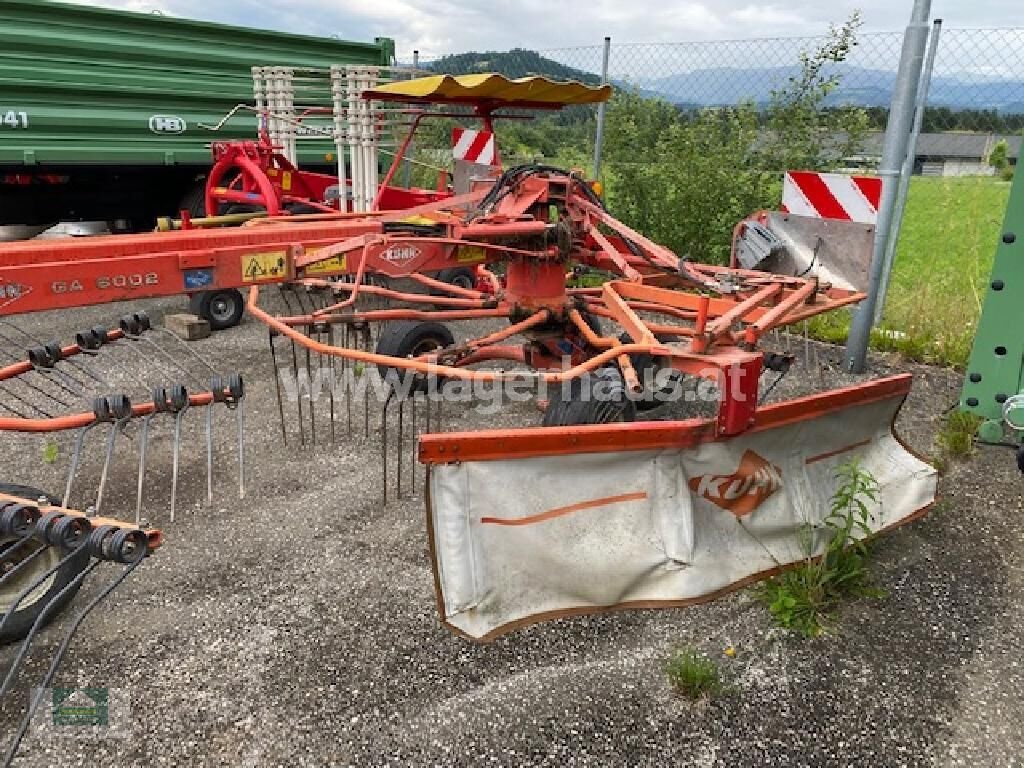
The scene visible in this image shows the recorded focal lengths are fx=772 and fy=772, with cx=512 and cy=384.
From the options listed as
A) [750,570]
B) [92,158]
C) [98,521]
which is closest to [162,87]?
[92,158]

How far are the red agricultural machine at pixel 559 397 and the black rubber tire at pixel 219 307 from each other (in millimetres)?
1643

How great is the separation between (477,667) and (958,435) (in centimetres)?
279

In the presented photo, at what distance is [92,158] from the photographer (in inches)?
247

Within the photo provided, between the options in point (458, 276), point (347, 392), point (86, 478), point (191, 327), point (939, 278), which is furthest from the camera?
point (939, 278)

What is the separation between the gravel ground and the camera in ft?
6.66

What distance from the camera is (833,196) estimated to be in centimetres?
401

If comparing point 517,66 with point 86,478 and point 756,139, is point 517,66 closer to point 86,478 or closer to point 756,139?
point 756,139

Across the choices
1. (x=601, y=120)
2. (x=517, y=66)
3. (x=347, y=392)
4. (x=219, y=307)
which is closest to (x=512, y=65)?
(x=517, y=66)

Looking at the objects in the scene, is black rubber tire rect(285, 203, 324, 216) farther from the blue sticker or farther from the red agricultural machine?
the blue sticker


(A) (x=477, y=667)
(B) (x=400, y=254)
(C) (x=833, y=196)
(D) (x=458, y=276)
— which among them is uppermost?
(C) (x=833, y=196)

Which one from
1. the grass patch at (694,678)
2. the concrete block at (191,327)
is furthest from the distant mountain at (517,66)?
the grass patch at (694,678)

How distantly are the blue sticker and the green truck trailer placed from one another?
13.6 ft

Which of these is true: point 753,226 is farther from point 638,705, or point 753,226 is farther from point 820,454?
point 638,705

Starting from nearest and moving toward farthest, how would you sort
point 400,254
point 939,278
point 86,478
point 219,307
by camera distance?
1. point 400,254
2. point 86,478
3. point 219,307
4. point 939,278
